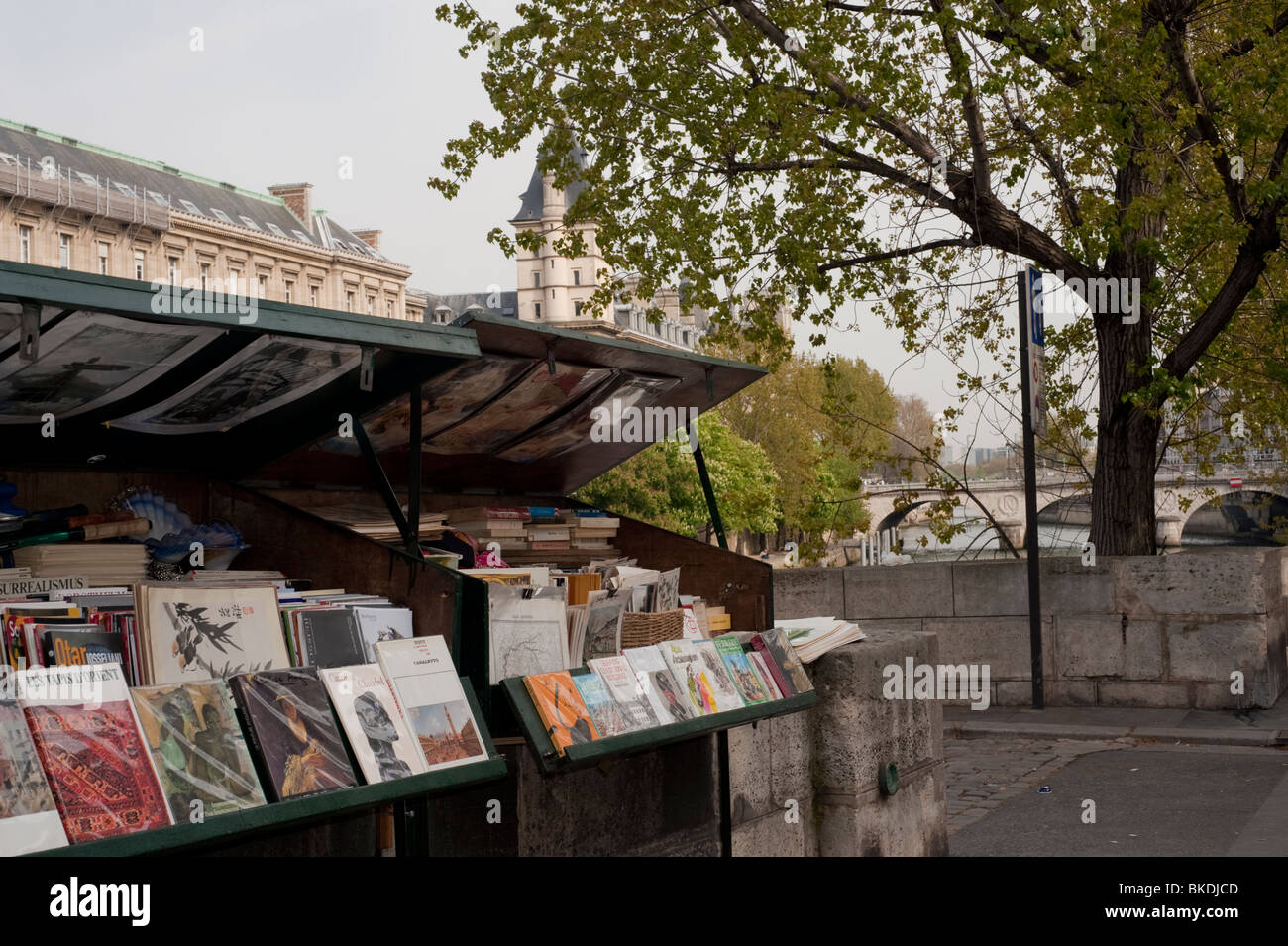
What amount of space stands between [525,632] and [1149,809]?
209 inches

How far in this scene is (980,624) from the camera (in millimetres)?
12406

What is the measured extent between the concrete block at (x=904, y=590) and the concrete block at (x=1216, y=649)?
2021 millimetres

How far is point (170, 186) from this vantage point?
7706 cm

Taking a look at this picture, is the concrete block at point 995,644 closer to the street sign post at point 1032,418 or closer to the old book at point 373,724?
the street sign post at point 1032,418

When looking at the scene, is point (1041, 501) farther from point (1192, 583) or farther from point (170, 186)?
point (170, 186)

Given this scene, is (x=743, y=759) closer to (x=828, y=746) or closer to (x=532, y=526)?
(x=828, y=746)

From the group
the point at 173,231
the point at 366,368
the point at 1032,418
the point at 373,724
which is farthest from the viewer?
→ the point at 173,231

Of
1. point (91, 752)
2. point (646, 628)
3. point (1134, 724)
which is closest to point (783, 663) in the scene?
point (646, 628)

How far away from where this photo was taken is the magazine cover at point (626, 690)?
4.29 m

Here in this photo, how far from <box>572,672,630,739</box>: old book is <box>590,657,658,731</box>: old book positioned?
19 mm

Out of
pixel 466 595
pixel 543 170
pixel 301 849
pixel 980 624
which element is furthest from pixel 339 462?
pixel 543 170

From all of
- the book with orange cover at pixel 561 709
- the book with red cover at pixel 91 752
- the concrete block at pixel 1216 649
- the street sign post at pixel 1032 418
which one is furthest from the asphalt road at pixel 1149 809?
the book with red cover at pixel 91 752

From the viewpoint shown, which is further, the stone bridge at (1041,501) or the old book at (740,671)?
the stone bridge at (1041,501)

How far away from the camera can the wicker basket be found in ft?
16.0
